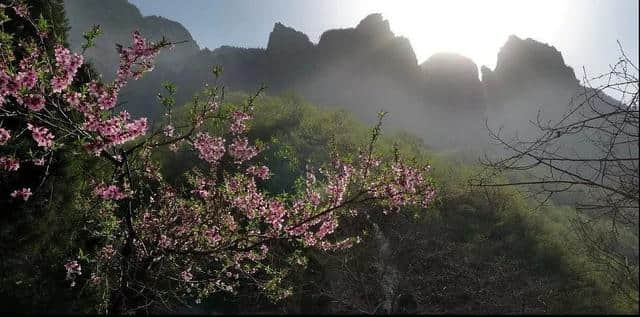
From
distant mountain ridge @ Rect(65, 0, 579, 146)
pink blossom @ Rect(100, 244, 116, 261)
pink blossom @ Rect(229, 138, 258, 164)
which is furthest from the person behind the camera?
distant mountain ridge @ Rect(65, 0, 579, 146)

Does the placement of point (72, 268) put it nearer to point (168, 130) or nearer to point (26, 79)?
point (168, 130)

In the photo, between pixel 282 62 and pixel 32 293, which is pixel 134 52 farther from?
pixel 282 62

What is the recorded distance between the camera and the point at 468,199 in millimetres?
16297

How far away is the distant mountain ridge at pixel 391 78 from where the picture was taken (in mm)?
48938

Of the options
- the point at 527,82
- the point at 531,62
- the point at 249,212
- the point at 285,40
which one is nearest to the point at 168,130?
the point at 249,212

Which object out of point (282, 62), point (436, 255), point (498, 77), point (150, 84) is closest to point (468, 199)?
point (436, 255)

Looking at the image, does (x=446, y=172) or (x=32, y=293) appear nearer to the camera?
(x=32, y=293)

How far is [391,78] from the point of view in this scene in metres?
49.8

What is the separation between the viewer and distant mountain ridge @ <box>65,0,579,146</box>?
161 feet

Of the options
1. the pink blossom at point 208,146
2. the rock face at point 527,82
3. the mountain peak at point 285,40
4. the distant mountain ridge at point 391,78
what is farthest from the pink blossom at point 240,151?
the rock face at point 527,82

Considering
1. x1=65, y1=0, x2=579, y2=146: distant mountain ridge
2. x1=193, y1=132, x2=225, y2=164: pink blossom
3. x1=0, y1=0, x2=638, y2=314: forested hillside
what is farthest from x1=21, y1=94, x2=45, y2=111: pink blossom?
x1=65, y1=0, x2=579, y2=146: distant mountain ridge

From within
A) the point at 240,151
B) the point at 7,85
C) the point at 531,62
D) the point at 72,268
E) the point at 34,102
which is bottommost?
the point at 72,268

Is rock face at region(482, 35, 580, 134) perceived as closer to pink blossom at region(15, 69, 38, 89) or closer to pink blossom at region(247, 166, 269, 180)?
pink blossom at region(247, 166, 269, 180)

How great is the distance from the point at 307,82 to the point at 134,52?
1833 inches
